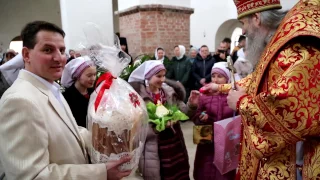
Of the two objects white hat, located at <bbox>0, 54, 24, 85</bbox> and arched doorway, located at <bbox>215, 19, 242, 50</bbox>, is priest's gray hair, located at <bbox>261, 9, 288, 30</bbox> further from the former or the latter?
arched doorway, located at <bbox>215, 19, 242, 50</bbox>

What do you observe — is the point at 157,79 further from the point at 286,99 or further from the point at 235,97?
the point at 286,99

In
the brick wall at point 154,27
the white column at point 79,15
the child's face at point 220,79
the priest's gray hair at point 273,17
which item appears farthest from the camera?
the white column at point 79,15

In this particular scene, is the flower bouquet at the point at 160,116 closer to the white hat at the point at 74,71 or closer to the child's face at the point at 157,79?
the child's face at the point at 157,79

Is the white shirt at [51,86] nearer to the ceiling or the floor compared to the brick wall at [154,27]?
nearer to the floor

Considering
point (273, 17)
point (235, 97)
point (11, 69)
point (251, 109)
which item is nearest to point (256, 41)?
point (273, 17)

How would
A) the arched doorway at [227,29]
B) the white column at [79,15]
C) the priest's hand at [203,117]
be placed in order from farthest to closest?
the arched doorway at [227,29]
the white column at [79,15]
the priest's hand at [203,117]

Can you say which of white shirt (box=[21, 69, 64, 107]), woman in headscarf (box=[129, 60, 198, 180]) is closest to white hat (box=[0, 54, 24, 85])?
woman in headscarf (box=[129, 60, 198, 180])

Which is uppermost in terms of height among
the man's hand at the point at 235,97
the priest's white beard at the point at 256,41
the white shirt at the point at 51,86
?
the priest's white beard at the point at 256,41

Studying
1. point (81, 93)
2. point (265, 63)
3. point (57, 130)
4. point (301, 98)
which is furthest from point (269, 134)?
point (81, 93)

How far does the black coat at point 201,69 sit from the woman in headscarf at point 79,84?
3518 millimetres

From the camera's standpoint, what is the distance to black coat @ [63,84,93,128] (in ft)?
8.32

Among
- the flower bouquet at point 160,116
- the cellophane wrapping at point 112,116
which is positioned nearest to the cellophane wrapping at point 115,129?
the cellophane wrapping at point 112,116

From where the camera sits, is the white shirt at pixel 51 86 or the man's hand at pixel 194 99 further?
the man's hand at pixel 194 99

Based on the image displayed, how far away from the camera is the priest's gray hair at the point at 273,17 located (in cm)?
151
